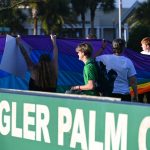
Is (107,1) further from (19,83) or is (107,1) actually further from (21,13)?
(19,83)

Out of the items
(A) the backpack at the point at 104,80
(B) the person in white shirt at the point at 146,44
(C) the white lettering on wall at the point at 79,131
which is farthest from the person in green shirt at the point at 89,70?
(B) the person in white shirt at the point at 146,44

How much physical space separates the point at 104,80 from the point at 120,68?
0.42m

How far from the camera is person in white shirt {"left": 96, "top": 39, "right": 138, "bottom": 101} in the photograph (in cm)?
738

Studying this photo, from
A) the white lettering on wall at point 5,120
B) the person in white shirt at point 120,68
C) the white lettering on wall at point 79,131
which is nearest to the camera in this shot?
the white lettering on wall at point 79,131

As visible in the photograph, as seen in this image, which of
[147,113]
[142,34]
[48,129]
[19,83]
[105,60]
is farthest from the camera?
[142,34]

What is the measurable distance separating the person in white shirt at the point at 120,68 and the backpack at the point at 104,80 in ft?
0.26

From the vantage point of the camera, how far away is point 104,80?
712cm

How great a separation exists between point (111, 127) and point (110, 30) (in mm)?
92708

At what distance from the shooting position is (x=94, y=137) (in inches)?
180

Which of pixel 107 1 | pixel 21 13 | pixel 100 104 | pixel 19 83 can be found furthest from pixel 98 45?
pixel 107 1

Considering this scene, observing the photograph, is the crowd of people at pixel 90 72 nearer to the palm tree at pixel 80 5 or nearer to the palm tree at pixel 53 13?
the palm tree at pixel 53 13

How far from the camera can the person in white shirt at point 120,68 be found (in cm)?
738

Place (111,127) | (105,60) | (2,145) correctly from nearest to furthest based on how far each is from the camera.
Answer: (111,127) < (2,145) < (105,60)

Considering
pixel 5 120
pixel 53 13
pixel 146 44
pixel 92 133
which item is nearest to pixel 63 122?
pixel 92 133
